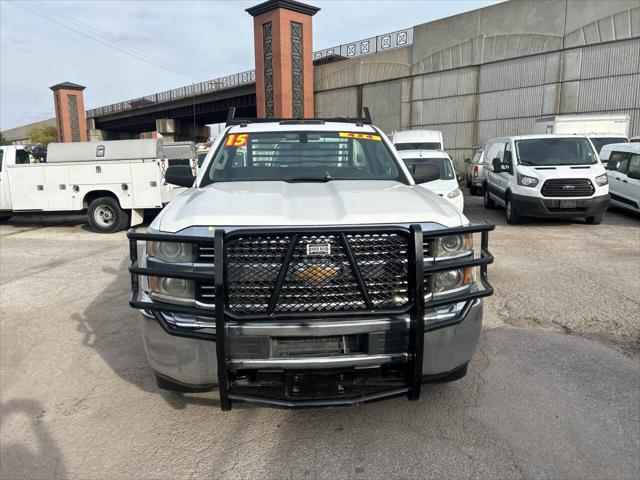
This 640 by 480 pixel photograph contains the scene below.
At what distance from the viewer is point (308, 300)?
8.42 ft

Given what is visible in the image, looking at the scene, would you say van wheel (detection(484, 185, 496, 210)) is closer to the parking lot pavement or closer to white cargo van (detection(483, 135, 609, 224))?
white cargo van (detection(483, 135, 609, 224))

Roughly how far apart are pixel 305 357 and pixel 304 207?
0.87 meters

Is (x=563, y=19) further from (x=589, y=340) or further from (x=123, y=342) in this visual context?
(x=123, y=342)

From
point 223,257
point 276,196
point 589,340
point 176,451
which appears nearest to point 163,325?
point 223,257

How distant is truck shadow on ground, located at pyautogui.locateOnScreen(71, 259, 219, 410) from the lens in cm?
352

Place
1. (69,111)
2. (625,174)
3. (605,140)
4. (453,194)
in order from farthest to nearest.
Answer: (69,111) < (605,140) < (625,174) < (453,194)

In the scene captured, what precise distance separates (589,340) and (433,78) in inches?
1030

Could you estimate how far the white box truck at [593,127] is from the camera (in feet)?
49.5

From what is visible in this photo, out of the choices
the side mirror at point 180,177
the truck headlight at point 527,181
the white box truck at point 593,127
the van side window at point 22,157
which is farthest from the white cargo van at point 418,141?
the side mirror at point 180,177

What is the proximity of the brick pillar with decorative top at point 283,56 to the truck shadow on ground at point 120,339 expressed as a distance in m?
25.9

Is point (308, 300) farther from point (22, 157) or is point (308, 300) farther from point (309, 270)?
point (22, 157)

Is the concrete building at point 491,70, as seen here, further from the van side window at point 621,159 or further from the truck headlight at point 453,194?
the truck headlight at point 453,194

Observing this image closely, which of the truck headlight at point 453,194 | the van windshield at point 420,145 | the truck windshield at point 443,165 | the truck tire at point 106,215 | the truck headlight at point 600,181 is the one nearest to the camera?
the truck headlight at point 453,194

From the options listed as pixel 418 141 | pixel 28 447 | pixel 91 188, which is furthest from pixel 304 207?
pixel 418 141
